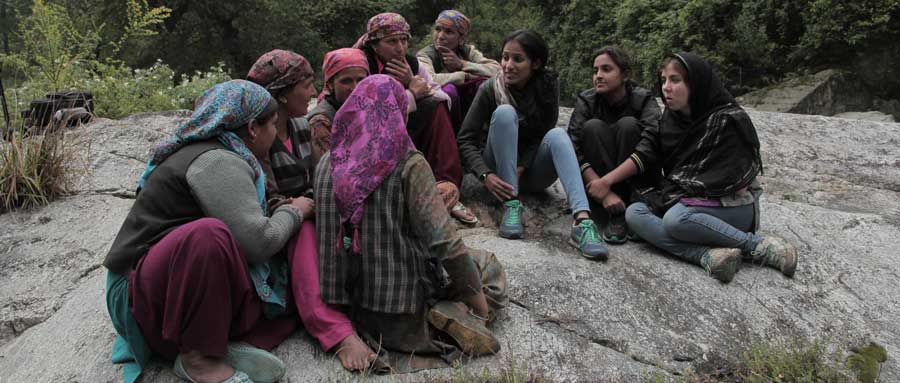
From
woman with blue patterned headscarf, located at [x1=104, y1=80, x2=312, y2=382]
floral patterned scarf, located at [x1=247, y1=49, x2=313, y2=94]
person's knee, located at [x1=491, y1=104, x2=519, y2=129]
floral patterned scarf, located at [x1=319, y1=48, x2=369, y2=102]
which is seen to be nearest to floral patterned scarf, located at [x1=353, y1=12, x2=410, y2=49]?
floral patterned scarf, located at [x1=319, y1=48, x2=369, y2=102]

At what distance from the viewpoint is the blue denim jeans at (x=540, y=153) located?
3584mm

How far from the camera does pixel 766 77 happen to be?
9625 mm

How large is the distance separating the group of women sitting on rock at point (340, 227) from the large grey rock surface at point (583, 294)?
5.5 inches

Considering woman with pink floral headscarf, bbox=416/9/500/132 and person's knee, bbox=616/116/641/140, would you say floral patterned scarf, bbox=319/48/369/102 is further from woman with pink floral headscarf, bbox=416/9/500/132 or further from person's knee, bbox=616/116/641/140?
person's knee, bbox=616/116/641/140

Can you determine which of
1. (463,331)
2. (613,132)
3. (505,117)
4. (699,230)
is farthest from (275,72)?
(699,230)

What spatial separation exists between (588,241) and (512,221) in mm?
479

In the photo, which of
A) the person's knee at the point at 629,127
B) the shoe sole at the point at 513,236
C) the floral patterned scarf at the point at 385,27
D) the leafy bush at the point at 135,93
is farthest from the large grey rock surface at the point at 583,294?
the leafy bush at the point at 135,93

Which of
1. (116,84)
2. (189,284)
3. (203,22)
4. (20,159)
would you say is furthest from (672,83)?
(203,22)

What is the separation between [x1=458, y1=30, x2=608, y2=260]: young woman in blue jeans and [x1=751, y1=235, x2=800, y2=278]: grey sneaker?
2.91 ft

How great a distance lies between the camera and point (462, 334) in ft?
7.99

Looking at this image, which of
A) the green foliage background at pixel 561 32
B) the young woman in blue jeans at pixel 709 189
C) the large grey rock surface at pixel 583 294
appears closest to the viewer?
the large grey rock surface at pixel 583 294

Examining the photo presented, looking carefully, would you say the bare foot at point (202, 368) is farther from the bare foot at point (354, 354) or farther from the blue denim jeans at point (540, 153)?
the blue denim jeans at point (540, 153)

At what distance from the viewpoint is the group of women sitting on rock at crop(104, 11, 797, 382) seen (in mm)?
2096

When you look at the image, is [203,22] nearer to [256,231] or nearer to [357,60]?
[357,60]
